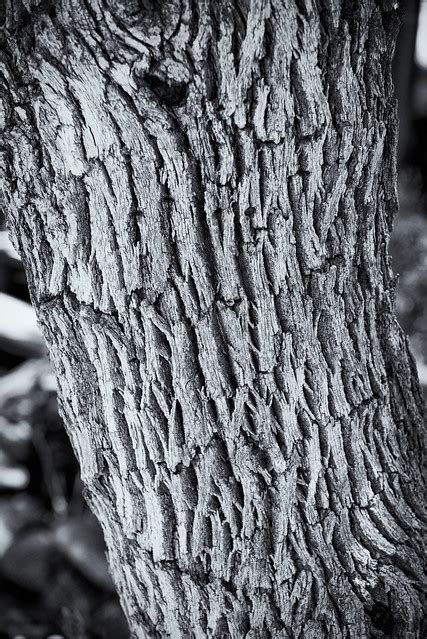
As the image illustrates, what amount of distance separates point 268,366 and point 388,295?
0.36m

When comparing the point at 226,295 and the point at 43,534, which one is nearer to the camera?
the point at 226,295

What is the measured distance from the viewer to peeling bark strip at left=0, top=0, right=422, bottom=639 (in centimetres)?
95

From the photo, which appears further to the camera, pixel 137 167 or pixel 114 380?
pixel 114 380

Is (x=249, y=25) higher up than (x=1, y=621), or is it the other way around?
(x=249, y=25)

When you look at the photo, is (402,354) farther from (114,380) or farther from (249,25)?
(249,25)

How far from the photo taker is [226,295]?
3.56ft

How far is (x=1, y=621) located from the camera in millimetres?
2537

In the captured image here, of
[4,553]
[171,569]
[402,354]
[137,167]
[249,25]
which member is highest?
[249,25]

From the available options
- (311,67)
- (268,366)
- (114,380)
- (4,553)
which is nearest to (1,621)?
(4,553)

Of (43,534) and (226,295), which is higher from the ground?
(226,295)

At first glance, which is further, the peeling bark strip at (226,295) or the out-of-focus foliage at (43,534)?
the out-of-focus foliage at (43,534)

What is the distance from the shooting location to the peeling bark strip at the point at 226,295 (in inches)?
37.6

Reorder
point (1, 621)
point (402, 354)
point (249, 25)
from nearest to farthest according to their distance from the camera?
point (249, 25) → point (402, 354) → point (1, 621)

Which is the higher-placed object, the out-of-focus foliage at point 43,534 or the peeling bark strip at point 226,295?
the peeling bark strip at point 226,295
